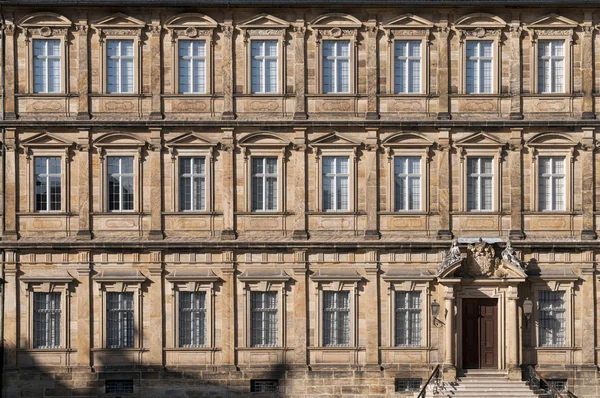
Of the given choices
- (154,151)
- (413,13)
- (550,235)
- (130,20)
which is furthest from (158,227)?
(550,235)

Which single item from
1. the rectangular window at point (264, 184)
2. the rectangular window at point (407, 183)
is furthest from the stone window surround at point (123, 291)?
the rectangular window at point (407, 183)

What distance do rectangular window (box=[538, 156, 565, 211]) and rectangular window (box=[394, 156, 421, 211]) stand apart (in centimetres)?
410

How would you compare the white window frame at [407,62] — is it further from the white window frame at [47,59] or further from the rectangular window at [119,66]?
the white window frame at [47,59]

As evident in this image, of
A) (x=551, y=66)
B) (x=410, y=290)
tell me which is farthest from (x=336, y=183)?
(x=551, y=66)

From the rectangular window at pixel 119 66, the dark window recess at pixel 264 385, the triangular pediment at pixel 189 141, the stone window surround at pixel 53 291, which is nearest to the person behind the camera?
the stone window surround at pixel 53 291

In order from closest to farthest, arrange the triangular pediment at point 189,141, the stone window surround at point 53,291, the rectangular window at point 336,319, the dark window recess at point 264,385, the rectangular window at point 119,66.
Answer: the stone window surround at point 53,291, the triangular pediment at point 189,141, the dark window recess at point 264,385, the rectangular window at point 336,319, the rectangular window at point 119,66

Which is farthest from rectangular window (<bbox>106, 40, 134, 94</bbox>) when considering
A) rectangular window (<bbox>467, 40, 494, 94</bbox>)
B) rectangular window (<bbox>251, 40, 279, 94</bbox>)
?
rectangular window (<bbox>467, 40, 494, 94</bbox>)

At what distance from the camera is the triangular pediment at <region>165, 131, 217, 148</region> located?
3212 cm

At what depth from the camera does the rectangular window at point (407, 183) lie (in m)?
32.5

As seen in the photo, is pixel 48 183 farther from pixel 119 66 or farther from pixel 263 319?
pixel 263 319

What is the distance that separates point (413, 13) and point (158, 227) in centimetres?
1113

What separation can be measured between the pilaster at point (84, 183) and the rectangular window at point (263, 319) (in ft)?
19.6

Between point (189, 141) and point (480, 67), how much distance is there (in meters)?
10.1

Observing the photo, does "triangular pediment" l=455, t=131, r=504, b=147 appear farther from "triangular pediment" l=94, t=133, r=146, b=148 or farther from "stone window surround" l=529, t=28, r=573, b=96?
"triangular pediment" l=94, t=133, r=146, b=148
